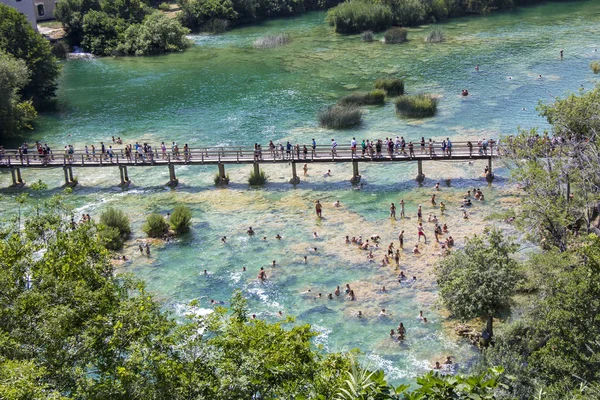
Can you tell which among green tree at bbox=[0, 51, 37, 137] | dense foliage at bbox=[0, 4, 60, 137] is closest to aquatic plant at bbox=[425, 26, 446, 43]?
dense foliage at bbox=[0, 4, 60, 137]

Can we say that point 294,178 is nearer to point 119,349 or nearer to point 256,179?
point 256,179

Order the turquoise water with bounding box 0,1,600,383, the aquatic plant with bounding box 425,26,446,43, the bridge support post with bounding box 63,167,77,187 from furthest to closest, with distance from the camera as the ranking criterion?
1. the aquatic plant with bounding box 425,26,446,43
2. the bridge support post with bounding box 63,167,77,187
3. the turquoise water with bounding box 0,1,600,383

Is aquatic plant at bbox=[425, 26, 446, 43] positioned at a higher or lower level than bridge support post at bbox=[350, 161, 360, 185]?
higher

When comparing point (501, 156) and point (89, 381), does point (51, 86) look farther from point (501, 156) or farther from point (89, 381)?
point (89, 381)

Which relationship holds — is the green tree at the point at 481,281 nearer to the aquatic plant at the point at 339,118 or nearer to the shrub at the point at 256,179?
the shrub at the point at 256,179

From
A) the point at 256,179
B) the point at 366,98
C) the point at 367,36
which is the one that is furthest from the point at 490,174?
the point at 367,36

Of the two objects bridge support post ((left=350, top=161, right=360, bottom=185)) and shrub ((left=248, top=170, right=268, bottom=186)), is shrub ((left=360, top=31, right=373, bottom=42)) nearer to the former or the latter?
bridge support post ((left=350, top=161, right=360, bottom=185))
